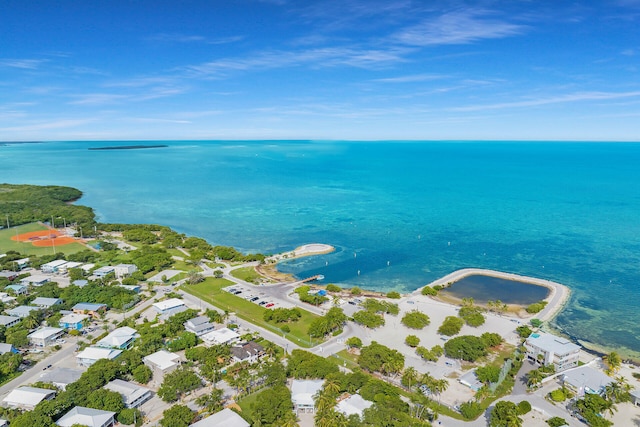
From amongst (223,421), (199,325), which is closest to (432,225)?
(199,325)

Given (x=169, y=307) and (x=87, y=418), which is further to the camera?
(x=169, y=307)

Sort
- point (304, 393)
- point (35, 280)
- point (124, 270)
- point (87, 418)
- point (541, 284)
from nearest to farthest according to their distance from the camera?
point (87, 418) < point (304, 393) < point (35, 280) < point (541, 284) < point (124, 270)

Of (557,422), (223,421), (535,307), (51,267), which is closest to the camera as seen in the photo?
(223,421)

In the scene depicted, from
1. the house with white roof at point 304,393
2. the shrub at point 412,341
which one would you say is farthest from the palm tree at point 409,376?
the house with white roof at point 304,393

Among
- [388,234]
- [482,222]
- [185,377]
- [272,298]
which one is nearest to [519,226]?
[482,222]

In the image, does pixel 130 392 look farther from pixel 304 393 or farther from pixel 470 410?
pixel 470 410

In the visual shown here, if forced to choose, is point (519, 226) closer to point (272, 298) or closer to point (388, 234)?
point (388, 234)
